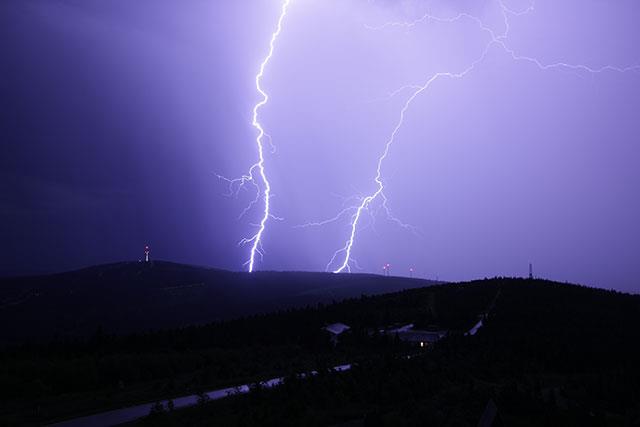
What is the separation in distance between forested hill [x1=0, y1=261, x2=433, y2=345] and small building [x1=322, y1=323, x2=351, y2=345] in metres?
32.0

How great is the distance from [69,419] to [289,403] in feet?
19.6

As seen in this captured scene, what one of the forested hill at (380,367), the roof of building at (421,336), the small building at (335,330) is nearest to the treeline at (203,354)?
the forested hill at (380,367)

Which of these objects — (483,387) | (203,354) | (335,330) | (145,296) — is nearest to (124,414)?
(483,387)

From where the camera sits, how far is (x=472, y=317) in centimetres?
3719

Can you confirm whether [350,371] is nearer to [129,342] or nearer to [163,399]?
[163,399]

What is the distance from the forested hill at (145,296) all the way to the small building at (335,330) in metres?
32.0

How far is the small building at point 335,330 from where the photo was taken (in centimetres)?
3434

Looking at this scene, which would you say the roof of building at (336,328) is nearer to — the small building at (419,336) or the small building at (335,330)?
the small building at (335,330)

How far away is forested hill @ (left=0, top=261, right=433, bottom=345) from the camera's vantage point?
229 ft

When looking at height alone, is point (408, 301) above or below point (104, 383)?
above

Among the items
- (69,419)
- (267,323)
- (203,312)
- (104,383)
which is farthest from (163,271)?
(69,419)

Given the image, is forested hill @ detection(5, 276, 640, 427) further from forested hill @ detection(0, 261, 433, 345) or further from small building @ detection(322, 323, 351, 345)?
forested hill @ detection(0, 261, 433, 345)

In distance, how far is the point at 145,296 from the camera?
82625mm

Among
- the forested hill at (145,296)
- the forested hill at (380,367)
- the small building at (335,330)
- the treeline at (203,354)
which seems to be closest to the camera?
the forested hill at (380,367)
